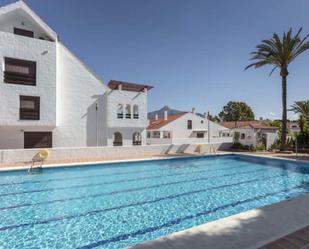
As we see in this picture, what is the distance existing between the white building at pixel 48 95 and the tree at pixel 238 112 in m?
59.7

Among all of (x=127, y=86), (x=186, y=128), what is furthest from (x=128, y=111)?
(x=186, y=128)

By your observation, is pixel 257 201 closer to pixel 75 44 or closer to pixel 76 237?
pixel 76 237

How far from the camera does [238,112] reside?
252ft

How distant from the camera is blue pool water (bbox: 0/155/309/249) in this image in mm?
6504

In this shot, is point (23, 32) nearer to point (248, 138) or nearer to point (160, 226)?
point (160, 226)

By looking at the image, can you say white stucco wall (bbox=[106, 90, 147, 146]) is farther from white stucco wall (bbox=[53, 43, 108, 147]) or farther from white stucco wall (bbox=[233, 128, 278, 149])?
white stucco wall (bbox=[233, 128, 278, 149])

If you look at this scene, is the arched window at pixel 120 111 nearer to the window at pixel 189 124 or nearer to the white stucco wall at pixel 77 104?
the white stucco wall at pixel 77 104

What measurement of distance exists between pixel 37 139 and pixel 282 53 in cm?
2757

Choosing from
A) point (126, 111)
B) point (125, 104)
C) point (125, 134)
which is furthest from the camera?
point (126, 111)

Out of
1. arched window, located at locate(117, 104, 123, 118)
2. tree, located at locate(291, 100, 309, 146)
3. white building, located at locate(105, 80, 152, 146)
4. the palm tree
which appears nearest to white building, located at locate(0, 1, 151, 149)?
white building, located at locate(105, 80, 152, 146)

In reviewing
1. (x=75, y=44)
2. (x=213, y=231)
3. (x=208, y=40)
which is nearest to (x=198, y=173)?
(x=213, y=231)

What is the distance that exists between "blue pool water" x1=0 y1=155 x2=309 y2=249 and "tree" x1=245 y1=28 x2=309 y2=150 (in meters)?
11.6

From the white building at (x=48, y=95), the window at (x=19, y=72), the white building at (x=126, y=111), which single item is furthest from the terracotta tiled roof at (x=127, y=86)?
the window at (x=19, y=72)

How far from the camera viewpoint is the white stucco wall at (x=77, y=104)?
22.8 m
